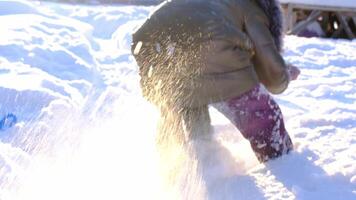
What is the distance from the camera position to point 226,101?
328cm

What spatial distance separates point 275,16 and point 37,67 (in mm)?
2708

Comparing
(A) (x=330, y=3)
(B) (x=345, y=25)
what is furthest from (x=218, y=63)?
(B) (x=345, y=25)

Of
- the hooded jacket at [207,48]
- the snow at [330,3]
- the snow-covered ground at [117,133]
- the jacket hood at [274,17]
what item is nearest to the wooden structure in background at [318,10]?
the snow at [330,3]

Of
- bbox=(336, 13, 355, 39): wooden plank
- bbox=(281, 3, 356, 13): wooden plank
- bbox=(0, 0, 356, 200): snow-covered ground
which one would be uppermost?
bbox=(0, 0, 356, 200): snow-covered ground

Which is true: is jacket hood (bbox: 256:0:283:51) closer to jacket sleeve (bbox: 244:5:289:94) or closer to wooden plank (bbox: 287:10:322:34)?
jacket sleeve (bbox: 244:5:289:94)

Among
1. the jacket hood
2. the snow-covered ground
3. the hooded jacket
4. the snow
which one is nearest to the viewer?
the snow-covered ground

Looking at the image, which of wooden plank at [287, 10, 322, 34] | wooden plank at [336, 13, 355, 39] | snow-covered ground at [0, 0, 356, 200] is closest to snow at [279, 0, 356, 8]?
wooden plank at [287, 10, 322, 34]

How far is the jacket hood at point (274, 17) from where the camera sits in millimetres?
3305

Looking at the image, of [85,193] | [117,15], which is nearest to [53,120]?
[85,193]

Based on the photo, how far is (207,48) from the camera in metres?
3.17

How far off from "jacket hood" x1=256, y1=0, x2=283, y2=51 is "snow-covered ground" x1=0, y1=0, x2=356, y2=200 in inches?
24.1

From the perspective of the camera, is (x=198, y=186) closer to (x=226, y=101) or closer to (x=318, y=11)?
(x=226, y=101)

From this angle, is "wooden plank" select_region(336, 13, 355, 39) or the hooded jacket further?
"wooden plank" select_region(336, 13, 355, 39)

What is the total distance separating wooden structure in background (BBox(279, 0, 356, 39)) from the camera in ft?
37.0
